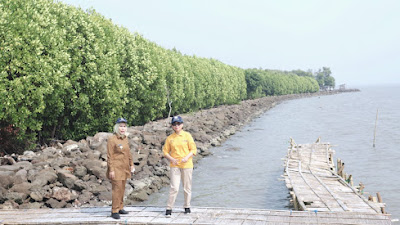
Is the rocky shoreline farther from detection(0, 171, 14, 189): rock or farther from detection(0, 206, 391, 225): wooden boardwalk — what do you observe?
detection(0, 206, 391, 225): wooden boardwalk

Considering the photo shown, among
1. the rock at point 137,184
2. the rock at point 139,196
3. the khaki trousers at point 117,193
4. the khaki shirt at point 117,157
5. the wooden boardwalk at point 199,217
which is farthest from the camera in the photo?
the rock at point 137,184

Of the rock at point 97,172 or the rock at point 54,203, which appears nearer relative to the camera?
the rock at point 54,203

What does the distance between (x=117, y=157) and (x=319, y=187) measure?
8.42m

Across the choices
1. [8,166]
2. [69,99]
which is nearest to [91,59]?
[69,99]

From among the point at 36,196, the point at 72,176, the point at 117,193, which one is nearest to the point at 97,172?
the point at 72,176

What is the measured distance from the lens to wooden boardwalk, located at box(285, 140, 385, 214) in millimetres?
12055

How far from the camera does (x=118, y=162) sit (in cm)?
926

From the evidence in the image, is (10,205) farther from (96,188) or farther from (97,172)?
(97,172)

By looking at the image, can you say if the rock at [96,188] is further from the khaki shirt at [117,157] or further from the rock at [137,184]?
the khaki shirt at [117,157]

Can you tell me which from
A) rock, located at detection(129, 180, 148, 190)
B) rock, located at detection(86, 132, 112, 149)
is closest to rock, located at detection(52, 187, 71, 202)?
rock, located at detection(129, 180, 148, 190)

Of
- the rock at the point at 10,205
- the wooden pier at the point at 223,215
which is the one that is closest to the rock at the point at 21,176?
the rock at the point at 10,205

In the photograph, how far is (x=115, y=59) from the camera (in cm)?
2622

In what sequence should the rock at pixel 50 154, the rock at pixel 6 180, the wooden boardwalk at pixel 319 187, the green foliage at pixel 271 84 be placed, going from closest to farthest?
the wooden boardwalk at pixel 319 187 < the rock at pixel 6 180 < the rock at pixel 50 154 < the green foliage at pixel 271 84

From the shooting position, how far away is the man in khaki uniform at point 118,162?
919cm
